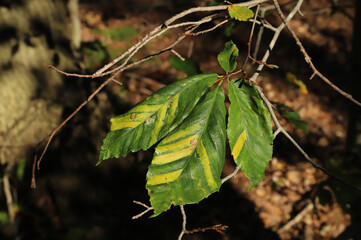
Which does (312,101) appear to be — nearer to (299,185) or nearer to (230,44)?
(299,185)

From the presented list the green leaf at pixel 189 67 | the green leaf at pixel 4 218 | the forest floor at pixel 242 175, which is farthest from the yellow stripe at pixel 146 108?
the green leaf at pixel 4 218

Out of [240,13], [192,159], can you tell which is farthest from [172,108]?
[240,13]

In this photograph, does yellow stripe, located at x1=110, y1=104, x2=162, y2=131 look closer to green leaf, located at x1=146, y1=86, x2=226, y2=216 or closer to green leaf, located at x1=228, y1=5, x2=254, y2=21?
green leaf, located at x1=146, y1=86, x2=226, y2=216

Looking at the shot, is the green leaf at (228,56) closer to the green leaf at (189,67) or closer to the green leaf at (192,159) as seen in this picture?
the green leaf at (192,159)

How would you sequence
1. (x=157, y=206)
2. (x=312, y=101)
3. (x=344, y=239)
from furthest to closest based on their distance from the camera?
(x=312, y=101) → (x=344, y=239) → (x=157, y=206)

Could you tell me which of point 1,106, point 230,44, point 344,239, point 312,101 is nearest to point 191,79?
point 230,44

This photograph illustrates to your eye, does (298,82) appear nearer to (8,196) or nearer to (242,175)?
(242,175)
